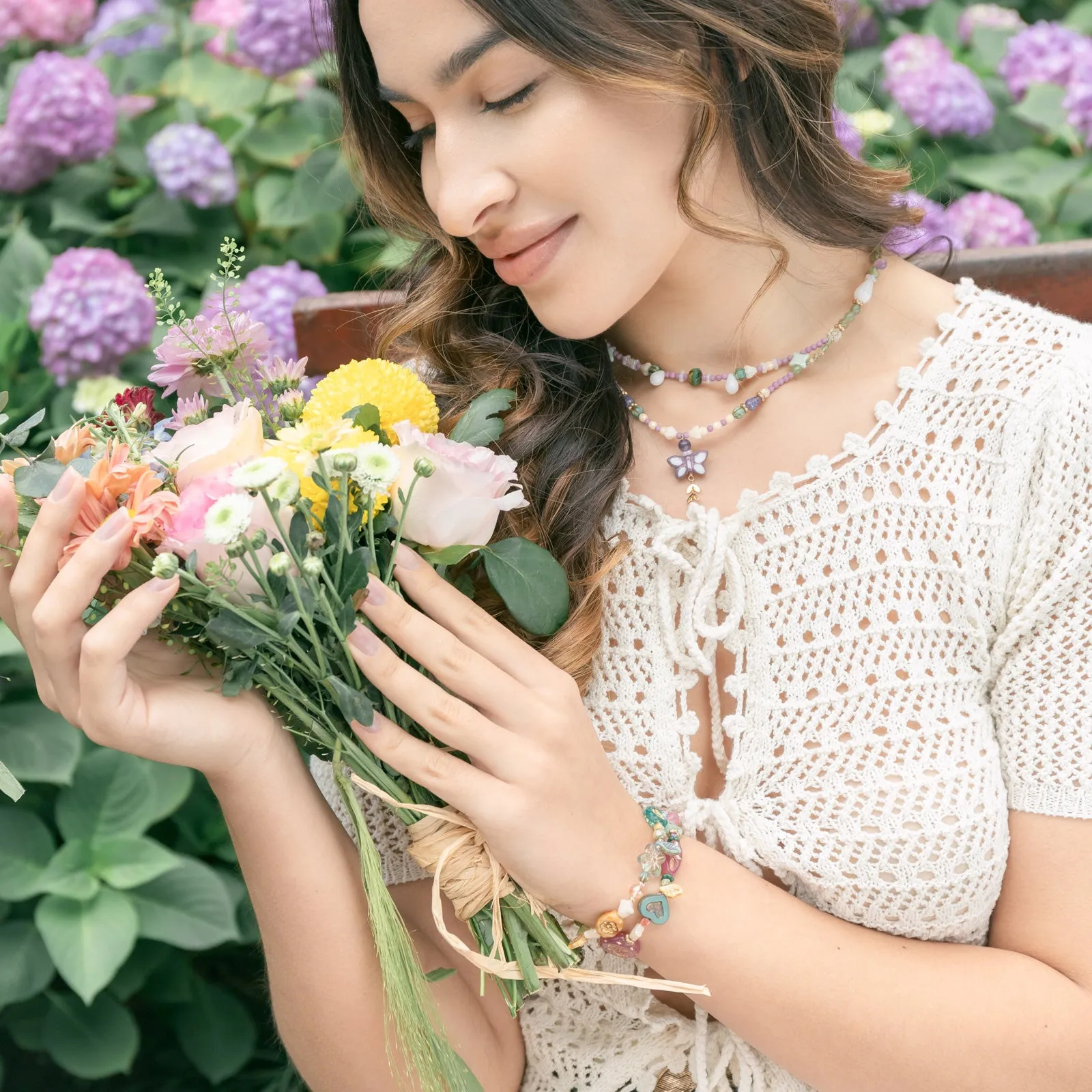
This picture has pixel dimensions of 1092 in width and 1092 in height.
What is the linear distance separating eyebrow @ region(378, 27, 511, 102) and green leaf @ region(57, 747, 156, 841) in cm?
105

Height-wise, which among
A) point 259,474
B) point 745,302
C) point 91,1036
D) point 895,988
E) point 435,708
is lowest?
point 91,1036

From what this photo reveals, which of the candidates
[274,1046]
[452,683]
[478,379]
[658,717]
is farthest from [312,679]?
[274,1046]

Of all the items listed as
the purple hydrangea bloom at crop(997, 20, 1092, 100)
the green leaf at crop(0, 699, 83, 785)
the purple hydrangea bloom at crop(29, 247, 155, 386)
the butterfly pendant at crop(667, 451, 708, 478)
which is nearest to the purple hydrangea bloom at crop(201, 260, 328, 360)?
the purple hydrangea bloom at crop(29, 247, 155, 386)

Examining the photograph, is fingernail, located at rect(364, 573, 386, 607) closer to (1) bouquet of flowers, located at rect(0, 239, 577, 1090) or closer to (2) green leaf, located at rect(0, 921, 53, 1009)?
(1) bouquet of flowers, located at rect(0, 239, 577, 1090)

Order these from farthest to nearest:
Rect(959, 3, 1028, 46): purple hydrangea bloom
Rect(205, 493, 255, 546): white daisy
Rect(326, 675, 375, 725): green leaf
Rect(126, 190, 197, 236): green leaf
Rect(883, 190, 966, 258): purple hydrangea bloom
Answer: Rect(959, 3, 1028, 46): purple hydrangea bloom, Rect(126, 190, 197, 236): green leaf, Rect(883, 190, 966, 258): purple hydrangea bloom, Rect(326, 675, 375, 725): green leaf, Rect(205, 493, 255, 546): white daisy

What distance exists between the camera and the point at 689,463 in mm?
1391

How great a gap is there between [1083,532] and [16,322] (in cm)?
162

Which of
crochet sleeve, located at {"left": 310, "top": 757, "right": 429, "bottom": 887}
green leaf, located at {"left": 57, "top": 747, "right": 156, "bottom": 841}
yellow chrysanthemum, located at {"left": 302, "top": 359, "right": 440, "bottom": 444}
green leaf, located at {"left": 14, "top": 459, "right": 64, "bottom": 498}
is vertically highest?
yellow chrysanthemum, located at {"left": 302, "top": 359, "right": 440, "bottom": 444}

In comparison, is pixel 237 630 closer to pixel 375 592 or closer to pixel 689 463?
pixel 375 592

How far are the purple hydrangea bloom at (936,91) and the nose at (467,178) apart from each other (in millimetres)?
1317

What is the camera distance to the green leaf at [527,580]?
106cm

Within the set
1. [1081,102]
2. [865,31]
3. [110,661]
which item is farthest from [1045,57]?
[110,661]

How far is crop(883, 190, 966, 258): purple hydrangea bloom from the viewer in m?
1.53

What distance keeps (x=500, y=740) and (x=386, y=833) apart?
42cm
